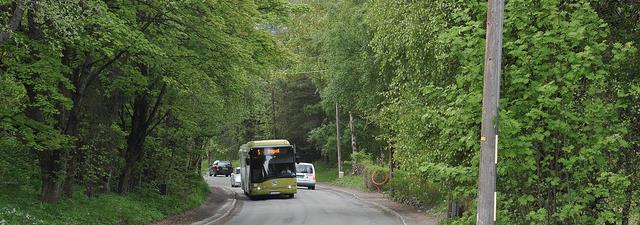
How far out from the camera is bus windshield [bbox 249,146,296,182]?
109 ft

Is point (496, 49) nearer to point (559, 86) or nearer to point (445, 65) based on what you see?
point (559, 86)

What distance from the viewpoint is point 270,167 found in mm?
33250

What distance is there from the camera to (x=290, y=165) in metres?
33.5

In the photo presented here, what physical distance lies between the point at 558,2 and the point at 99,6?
26.0 ft

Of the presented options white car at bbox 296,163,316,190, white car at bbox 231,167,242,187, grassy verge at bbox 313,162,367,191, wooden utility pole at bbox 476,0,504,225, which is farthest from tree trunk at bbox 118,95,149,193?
white car at bbox 231,167,242,187

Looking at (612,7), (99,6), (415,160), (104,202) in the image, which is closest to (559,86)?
(612,7)

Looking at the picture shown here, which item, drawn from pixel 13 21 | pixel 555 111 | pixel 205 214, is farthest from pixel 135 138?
pixel 555 111

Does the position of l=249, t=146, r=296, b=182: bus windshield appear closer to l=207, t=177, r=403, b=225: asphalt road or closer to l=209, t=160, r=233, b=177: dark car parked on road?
l=207, t=177, r=403, b=225: asphalt road

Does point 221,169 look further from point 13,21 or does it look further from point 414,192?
point 13,21

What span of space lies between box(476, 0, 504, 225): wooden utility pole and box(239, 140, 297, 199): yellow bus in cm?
2581

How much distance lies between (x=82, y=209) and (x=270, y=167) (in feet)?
56.9

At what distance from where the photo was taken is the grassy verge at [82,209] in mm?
13758

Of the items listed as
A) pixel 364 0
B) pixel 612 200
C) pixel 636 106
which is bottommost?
pixel 612 200

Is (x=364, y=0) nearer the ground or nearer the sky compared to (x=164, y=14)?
nearer the sky
